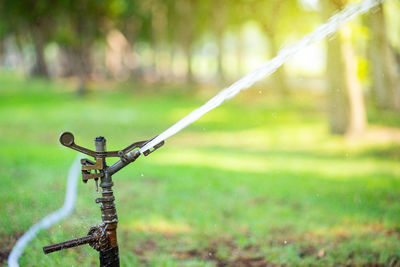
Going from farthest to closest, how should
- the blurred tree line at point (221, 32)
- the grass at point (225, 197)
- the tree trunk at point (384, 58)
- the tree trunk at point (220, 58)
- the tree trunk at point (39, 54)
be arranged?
the tree trunk at point (39, 54) < the tree trunk at point (220, 58) < the blurred tree line at point (221, 32) < the tree trunk at point (384, 58) < the grass at point (225, 197)

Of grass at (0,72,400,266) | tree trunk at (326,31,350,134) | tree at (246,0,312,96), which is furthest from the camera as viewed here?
tree at (246,0,312,96)

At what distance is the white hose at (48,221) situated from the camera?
12.2 ft

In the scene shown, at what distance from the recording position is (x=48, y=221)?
4684 mm

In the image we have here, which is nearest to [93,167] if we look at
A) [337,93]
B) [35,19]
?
[337,93]

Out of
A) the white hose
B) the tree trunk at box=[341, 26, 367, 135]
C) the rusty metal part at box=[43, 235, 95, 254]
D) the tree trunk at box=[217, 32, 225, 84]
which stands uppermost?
the tree trunk at box=[217, 32, 225, 84]

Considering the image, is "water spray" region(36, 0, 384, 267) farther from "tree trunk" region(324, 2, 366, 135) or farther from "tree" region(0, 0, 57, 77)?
"tree" region(0, 0, 57, 77)

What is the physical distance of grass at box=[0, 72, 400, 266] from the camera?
4406mm

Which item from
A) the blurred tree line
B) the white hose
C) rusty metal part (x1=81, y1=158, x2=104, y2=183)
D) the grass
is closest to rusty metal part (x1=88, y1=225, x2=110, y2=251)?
rusty metal part (x1=81, y1=158, x2=104, y2=183)

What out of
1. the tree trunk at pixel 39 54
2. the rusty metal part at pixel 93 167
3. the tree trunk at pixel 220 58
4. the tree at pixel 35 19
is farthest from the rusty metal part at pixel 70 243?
the tree trunk at pixel 39 54

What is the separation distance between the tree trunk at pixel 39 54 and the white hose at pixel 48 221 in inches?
1158

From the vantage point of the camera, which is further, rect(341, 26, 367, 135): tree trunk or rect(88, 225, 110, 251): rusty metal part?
rect(341, 26, 367, 135): tree trunk

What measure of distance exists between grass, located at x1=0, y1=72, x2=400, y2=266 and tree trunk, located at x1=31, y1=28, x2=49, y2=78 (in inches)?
839

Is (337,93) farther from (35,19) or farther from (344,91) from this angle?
(35,19)

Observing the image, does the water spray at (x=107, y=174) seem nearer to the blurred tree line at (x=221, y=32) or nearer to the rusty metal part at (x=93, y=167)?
the rusty metal part at (x=93, y=167)
